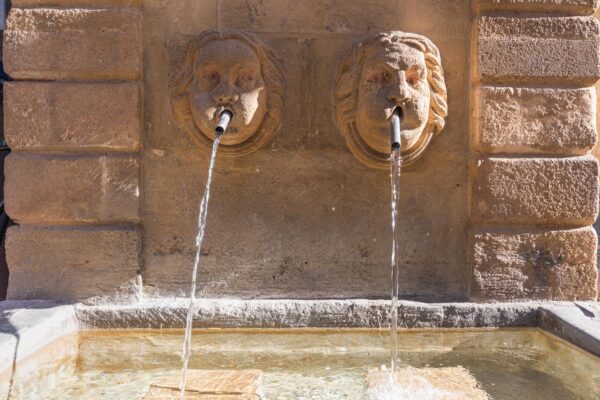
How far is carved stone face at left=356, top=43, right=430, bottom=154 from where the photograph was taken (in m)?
2.83

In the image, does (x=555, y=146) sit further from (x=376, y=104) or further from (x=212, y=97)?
(x=212, y=97)

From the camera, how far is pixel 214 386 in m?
2.12

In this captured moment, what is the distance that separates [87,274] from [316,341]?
1225mm

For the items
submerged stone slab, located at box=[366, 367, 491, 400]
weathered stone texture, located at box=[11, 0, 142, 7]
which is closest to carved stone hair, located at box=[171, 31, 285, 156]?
weathered stone texture, located at box=[11, 0, 142, 7]

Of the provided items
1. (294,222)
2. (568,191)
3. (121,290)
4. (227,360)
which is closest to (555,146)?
(568,191)

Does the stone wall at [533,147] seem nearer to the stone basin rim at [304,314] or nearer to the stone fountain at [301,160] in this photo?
the stone fountain at [301,160]

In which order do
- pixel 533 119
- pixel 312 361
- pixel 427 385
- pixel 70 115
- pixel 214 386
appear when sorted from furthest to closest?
pixel 533 119, pixel 70 115, pixel 312 361, pixel 427 385, pixel 214 386

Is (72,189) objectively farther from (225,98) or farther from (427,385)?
(427,385)

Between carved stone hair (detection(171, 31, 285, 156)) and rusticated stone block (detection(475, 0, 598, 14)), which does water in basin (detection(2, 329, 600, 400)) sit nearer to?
carved stone hair (detection(171, 31, 285, 156))

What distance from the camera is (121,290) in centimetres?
293

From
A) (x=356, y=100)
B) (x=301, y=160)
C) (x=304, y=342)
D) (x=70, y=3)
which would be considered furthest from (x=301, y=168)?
(x=70, y=3)

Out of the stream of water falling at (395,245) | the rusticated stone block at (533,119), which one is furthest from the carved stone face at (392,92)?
the rusticated stone block at (533,119)

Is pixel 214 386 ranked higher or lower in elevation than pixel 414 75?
lower

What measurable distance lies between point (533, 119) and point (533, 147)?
0.15 m
